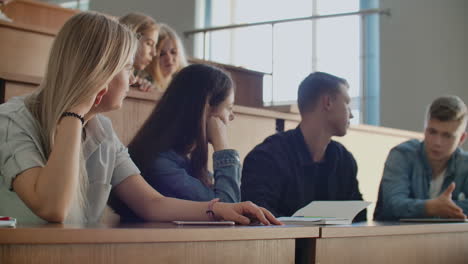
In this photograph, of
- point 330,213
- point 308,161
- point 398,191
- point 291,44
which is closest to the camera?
point 330,213

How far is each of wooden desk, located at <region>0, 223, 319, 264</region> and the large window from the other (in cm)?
430

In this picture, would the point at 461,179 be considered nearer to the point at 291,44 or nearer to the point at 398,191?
the point at 398,191

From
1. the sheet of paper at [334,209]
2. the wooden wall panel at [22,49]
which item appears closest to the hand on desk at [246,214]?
the sheet of paper at [334,209]

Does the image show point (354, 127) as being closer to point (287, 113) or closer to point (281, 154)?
point (287, 113)

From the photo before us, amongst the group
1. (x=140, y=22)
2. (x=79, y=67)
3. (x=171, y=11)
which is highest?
(x=171, y=11)

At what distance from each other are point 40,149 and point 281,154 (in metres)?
1.10

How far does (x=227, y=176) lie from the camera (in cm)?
185

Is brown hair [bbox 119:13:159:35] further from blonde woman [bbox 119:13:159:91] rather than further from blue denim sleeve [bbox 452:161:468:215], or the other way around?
blue denim sleeve [bbox 452:161:468:215]

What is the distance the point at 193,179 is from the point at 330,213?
452 millimetres

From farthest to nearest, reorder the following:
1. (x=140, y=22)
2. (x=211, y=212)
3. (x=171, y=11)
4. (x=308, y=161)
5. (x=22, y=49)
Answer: (x=171, y=11) → (x=140, y=22) → (x=22, y=49) → (x=308, y=161) → (x=211, y=212)

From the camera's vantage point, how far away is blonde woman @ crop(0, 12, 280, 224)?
1.27 m

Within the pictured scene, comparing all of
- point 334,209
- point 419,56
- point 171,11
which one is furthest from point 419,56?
point 334,209

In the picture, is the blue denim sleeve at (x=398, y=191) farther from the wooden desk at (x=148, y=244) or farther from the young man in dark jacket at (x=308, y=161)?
the wooden desk at (x=148, y=244)

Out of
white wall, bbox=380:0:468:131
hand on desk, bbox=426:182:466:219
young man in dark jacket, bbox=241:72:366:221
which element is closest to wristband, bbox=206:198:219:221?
young man in dark jacket, bbox=241:72:366:221
